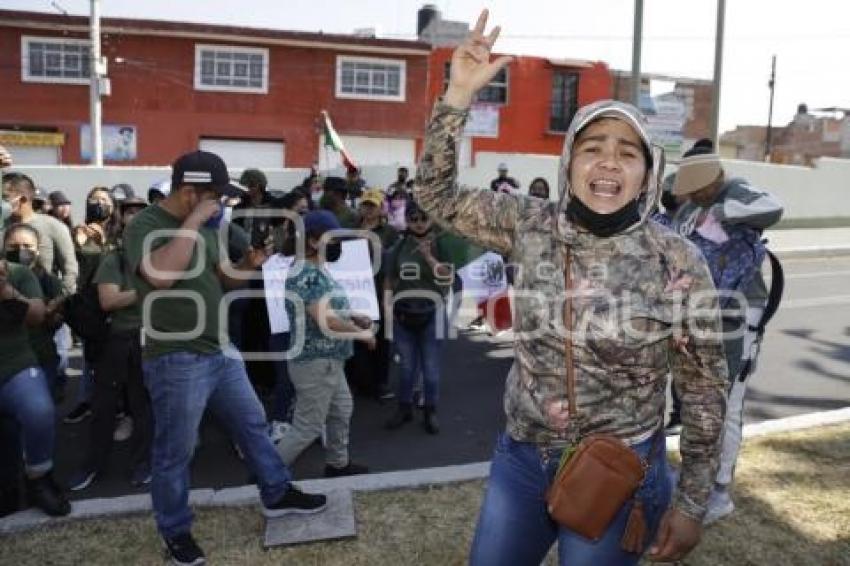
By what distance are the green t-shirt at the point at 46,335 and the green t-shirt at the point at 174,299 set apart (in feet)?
4.18

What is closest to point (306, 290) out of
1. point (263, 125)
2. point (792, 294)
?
point (792, 294)

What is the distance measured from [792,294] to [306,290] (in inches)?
405

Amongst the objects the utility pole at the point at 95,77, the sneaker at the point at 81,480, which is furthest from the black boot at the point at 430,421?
the utility pole at the point at 95,77

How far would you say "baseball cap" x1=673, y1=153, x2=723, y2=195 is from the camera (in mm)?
4031

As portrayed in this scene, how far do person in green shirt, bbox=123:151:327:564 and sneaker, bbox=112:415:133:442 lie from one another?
6.89 ft

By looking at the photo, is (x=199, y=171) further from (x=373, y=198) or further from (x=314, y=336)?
(x=373, y=198)

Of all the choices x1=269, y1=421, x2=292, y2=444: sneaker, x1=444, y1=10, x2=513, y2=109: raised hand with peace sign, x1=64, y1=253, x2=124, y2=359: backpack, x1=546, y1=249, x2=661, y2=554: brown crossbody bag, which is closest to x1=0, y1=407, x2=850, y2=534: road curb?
x1=269, y1=421, x2=292, y2=444: sneaker

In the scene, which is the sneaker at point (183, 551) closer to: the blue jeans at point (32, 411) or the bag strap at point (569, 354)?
the blue jeans at point (32, 411)

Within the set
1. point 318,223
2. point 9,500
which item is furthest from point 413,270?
point 9,500

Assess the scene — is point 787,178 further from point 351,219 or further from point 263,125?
point 351,219

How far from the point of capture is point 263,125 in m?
25.1

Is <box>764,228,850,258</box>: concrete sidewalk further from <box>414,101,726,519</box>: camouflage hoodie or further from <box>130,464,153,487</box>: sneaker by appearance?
<box>414,101,726,519</box>: camouflage hoodie

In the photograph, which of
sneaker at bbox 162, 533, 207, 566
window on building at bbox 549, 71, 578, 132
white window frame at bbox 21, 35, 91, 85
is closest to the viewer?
sneaker at bbox 162, 533, 207, 566

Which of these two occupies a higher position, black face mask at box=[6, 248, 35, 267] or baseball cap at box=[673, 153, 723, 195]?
baseball cap at box=[673, 153, 723, 195]
